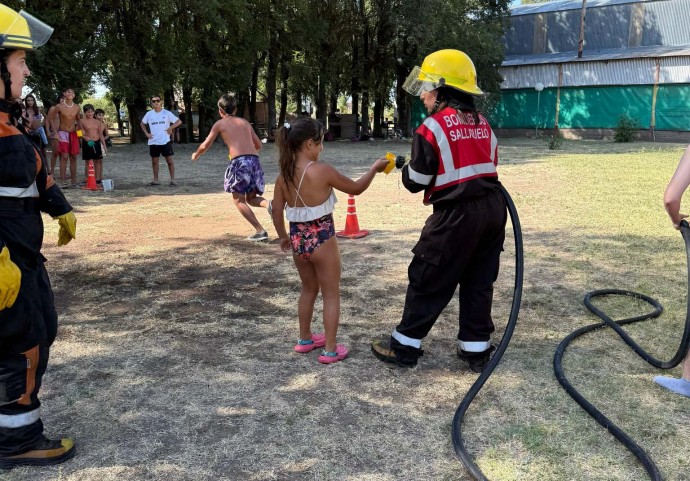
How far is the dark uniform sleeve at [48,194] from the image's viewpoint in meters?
2.84

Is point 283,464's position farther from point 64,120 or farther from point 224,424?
point 64,120

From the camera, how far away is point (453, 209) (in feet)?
11.6

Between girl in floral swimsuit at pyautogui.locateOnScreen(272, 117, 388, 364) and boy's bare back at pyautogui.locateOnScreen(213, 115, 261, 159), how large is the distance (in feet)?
12.0

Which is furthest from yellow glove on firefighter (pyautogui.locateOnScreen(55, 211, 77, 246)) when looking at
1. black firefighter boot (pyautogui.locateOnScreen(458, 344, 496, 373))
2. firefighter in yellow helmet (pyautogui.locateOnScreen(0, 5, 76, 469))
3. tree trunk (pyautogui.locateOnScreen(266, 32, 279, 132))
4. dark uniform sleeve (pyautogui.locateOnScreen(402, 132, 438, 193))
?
tree trunk (pyautogui.locateOnScreen(266, 32, 279, 132))

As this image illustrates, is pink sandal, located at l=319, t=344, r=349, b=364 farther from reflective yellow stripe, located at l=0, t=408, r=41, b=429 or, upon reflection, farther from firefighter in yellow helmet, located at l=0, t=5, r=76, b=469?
reflective yellow stripe, located at l=0, t=408, r=41, b=429

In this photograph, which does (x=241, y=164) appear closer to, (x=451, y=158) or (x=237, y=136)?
(x=237, y=136)

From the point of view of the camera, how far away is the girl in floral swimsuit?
11.9ft

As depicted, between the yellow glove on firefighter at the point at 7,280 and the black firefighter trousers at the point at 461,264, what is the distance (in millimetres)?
2198

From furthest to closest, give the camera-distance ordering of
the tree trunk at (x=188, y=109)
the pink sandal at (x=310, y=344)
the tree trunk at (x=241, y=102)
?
the tree trunk at (x=241, y=102) < the tree trunk at (x=188, y=109) < the pink sandal at (x=310, y=344)

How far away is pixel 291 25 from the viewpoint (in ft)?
88.3

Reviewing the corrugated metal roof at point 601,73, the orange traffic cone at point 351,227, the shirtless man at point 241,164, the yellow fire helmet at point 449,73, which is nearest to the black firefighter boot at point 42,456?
the yellow fire helmet at point 449,73

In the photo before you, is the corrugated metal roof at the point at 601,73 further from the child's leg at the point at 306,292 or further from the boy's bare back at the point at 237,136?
the child's leg at the point at 306,292

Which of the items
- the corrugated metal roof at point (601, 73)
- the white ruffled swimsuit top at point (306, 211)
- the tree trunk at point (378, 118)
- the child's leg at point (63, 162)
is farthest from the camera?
the tree trunk at point (378, 118)

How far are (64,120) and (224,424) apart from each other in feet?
35.4
